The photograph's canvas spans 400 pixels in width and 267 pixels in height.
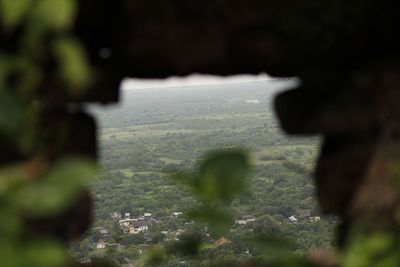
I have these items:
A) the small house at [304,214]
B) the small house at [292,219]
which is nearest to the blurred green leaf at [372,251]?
the small house at [292,219]

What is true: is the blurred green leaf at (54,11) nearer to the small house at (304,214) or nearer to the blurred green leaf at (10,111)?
the blurred green leaf at (10,111)

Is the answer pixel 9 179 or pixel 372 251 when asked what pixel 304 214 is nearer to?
pixel 372 251

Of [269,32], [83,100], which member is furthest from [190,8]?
[83,100]

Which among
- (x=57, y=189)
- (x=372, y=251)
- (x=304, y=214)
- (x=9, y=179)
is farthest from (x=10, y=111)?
(x=304, y=214)

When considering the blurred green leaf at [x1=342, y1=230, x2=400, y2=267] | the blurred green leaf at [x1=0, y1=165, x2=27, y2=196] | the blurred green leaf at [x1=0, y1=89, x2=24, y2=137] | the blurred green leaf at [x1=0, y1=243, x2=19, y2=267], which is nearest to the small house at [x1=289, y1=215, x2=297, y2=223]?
the blurred green leaf at [x1=342, y1=230, x2=400, y2=267]

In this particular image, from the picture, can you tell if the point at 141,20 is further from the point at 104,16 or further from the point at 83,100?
the point at 83,100
